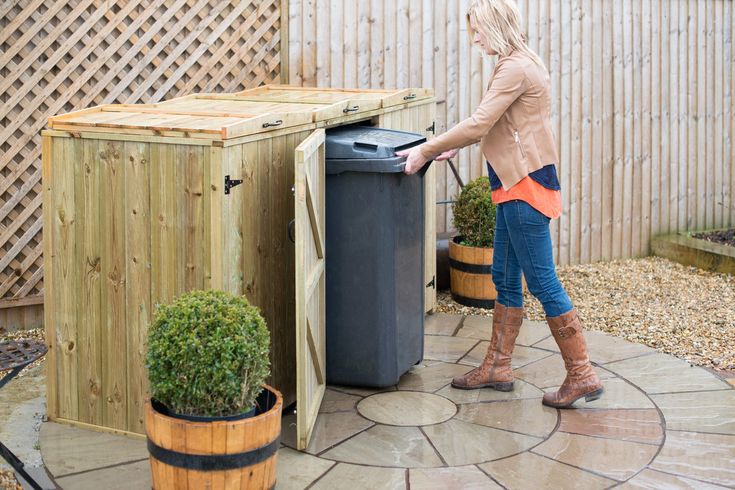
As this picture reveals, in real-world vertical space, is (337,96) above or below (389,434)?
above

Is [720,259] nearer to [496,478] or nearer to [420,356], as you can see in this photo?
[420,356]

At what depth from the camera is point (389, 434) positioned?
460cm

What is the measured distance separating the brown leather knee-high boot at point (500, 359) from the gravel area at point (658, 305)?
122 centimetres

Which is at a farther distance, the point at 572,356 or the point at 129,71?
the point at 129,71

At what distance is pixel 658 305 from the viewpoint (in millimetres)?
7090

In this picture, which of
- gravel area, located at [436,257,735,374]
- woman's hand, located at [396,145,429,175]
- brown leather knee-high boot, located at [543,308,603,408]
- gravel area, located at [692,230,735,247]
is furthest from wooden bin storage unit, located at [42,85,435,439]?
gravel area, located at [692,230,735,247]

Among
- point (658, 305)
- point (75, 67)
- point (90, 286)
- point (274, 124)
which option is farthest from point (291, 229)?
point (658, 305)

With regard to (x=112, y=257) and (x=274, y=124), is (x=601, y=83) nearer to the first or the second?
(x=274, y=124)

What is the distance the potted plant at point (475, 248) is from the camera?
680cm

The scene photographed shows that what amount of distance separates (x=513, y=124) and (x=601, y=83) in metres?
3.60

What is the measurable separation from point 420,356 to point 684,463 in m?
1.57

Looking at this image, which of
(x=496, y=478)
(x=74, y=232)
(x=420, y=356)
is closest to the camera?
(x=496, y=478)

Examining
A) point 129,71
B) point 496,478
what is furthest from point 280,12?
point 496,478

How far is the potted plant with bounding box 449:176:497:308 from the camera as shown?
680cm
